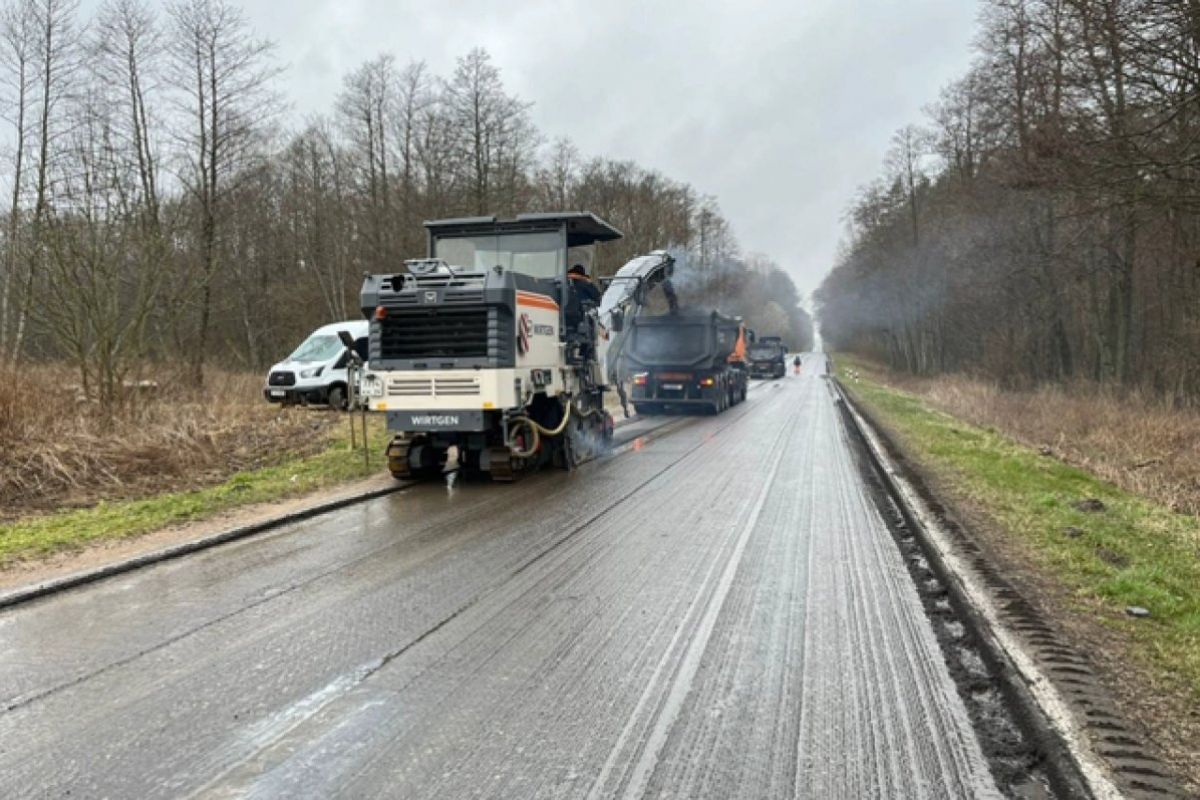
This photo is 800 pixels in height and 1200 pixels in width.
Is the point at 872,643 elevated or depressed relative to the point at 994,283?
depressed

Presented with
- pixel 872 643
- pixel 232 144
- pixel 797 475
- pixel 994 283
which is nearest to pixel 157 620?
pixel 872 643

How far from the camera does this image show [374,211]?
3441 centimetres

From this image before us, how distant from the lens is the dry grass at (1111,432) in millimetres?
11703

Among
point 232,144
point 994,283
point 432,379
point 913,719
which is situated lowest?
point 913,719

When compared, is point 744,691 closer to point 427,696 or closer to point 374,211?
point 427,696

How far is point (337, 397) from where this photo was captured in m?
18.9

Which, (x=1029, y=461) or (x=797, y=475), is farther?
(x=1029, y=461)

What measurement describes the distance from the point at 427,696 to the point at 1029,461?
430 inches

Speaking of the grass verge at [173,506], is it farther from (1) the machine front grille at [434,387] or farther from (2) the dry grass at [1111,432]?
(2) the dry grass at [1111,432]

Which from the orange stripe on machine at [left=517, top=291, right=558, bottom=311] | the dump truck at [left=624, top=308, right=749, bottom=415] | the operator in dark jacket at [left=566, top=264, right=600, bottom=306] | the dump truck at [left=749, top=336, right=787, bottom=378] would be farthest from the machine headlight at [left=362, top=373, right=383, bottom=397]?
the dump truck at [left=749, top=336, right=787, bottom=378]

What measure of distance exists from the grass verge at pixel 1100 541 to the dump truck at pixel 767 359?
114 ft

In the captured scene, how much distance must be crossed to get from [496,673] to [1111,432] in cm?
1557

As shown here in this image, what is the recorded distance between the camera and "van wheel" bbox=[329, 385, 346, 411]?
61.7 feet

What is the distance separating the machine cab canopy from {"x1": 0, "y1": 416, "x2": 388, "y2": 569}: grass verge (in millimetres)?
3314
